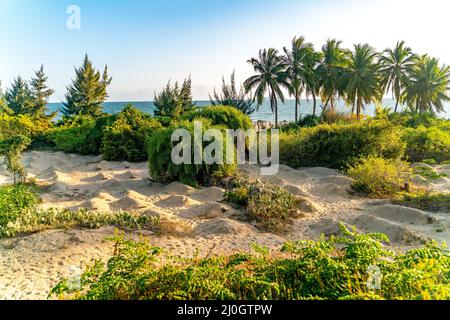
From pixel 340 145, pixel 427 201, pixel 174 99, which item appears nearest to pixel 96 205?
pixel 427 201

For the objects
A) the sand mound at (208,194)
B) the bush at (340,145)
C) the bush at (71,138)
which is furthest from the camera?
the bush at (71,138)

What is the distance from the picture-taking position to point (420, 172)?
955 cm

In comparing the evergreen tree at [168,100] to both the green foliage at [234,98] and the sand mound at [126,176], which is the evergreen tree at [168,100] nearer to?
the green foliage at [234,98]

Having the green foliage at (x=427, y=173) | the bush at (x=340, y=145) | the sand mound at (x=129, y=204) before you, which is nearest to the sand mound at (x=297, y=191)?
the bush at (x=340, y=145)

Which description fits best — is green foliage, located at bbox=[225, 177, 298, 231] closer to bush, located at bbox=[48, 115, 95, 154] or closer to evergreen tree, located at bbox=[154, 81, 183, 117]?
bush, located at bbox=[48, 115, 95, 154]

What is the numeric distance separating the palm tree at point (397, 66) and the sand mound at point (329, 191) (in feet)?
89.5

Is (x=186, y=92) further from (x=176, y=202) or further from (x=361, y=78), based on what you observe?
(x=176, y=202)

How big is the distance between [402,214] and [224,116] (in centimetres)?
695

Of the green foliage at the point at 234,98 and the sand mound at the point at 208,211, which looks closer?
the sand mound at the point at 208,211

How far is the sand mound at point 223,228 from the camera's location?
5562 mm

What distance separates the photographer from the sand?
4168 millimetres

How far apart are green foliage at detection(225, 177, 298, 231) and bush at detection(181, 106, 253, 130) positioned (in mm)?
4560

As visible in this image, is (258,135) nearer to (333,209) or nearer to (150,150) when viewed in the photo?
(150,150)

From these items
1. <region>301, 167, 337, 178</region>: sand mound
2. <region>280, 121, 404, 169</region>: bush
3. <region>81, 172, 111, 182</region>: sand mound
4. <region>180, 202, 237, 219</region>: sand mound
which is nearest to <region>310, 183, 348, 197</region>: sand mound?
<region>301, 167, 337, 178</region>: sand mound
